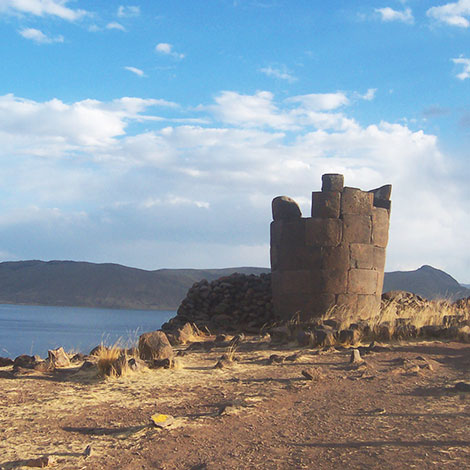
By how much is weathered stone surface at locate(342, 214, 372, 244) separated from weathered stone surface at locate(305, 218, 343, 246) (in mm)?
152

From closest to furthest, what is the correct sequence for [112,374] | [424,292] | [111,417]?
[111,417] → [112,374] → [424,292]

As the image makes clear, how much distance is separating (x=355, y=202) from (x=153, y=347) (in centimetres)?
651

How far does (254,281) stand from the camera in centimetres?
1576

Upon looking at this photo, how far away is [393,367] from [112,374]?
12.4 feet

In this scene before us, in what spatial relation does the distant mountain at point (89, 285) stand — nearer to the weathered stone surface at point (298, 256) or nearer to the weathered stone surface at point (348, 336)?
the weathered stone surface at point (298, 256)

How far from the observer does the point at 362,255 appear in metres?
13.3

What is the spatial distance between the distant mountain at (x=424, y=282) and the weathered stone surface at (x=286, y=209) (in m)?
63.0

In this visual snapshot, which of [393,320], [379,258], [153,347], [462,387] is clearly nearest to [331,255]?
[379,258]

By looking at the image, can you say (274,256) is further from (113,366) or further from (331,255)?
(113,366)

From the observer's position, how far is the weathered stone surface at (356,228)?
43.3 ft

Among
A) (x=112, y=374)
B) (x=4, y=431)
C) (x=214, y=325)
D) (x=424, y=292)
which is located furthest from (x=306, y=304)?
(x=424, y=292)

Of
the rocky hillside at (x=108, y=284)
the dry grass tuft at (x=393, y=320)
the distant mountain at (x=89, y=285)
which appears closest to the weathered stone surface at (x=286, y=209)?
the dry grass tuft at (x=393, y=320)

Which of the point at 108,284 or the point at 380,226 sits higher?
the point at 380,226

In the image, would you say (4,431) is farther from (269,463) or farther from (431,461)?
(431,461)
